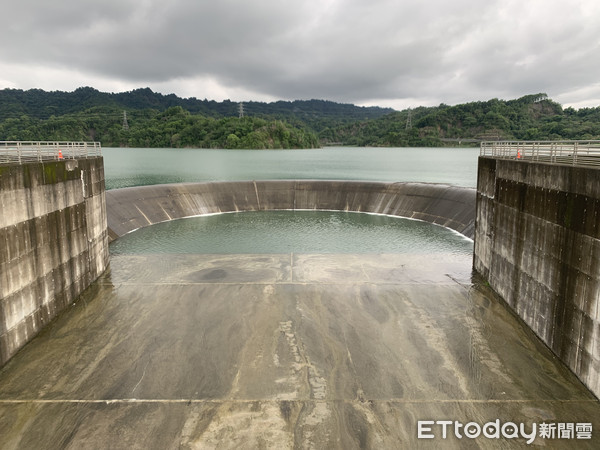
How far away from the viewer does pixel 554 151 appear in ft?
38.6

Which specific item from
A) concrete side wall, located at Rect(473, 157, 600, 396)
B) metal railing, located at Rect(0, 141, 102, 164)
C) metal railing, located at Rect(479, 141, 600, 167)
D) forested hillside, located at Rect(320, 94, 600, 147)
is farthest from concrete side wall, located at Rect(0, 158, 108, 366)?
forested hillside, located at Rect(320, 94, 600, 147)

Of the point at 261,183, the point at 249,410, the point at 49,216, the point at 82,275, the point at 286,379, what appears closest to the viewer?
the point at 249,410

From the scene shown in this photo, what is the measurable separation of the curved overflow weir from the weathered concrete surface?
4 cm

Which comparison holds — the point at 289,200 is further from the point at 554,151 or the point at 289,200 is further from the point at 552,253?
the point at 552,253

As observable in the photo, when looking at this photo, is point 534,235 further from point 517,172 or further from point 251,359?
point 251,359

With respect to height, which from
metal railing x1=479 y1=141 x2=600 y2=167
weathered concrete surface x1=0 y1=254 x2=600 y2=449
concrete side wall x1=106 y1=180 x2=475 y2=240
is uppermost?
metal railing x1=479 y1=141 x2=600 y2=167

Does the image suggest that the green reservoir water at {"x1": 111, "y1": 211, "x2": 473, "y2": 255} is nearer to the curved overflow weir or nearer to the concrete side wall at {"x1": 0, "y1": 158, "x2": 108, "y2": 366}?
the curved overflow weir

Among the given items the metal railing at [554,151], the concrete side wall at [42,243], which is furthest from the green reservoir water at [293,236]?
the concrete side wall at [42,243]

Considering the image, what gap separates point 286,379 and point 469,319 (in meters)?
6.40

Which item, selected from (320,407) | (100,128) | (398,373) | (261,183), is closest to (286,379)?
(320,407)

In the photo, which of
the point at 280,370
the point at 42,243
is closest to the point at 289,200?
the point at 42,243

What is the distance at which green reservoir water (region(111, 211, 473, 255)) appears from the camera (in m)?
22.8

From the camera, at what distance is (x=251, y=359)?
32.9 ft

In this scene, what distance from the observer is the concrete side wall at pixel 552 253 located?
8.59 m
